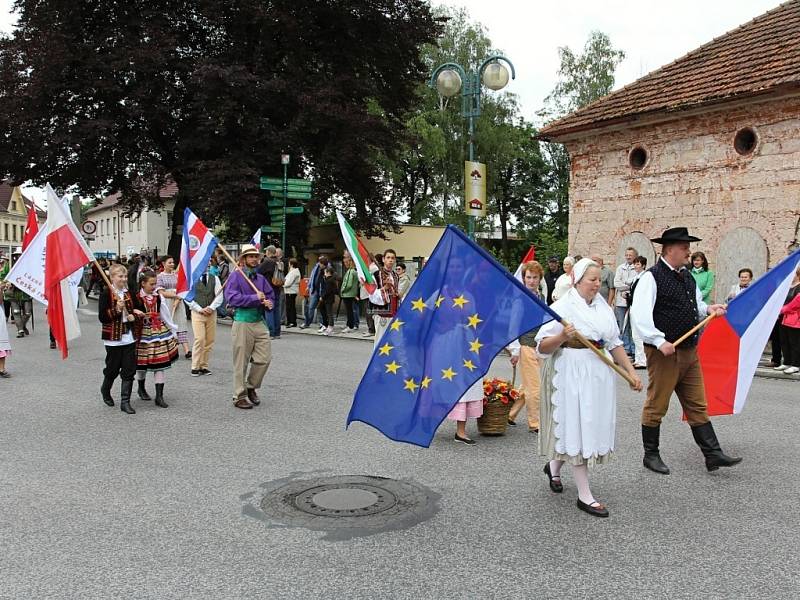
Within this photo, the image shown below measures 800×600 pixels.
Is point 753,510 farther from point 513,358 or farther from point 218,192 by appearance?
point 218,192

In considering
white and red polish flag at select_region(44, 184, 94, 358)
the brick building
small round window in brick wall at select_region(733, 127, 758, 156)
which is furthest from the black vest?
small round window in brick wall at select_region(733, 127, 758, 156)

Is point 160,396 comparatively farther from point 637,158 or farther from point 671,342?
point 637,158

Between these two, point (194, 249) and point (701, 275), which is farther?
point (701, 275)

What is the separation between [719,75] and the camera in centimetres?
1656

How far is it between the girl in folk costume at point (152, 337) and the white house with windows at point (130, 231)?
181ft

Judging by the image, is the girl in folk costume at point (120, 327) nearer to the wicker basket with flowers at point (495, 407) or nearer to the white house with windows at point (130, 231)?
the wicker basket with flowers at point (495, 407)

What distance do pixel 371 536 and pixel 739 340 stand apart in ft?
13.5

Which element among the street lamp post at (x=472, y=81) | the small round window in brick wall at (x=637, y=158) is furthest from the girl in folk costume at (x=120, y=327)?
the small round window in brick wall at (x=637, y=158)

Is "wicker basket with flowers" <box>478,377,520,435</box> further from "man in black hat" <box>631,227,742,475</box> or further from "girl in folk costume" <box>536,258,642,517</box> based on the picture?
"girl in folk costume" <box>536,258,642,517</box>

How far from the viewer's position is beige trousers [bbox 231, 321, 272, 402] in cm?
855

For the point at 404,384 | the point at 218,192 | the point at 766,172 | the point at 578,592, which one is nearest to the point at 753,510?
the point at 578,592

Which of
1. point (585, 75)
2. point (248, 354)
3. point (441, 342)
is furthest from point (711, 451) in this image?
point (585, 75)

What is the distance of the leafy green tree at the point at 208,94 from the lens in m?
23.0

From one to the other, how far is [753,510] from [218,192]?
19794 mm
